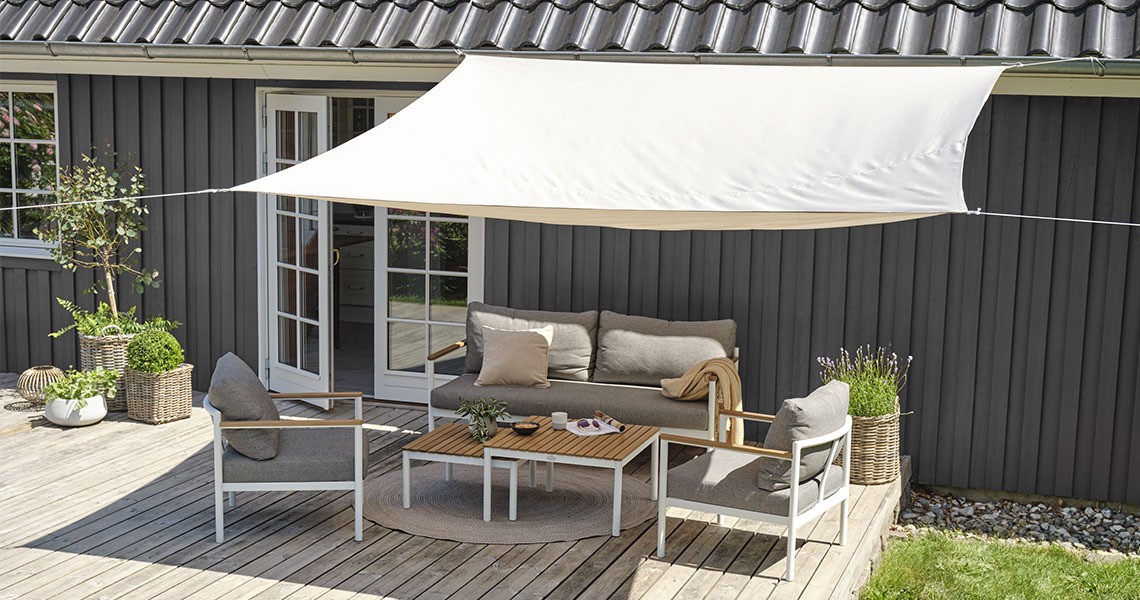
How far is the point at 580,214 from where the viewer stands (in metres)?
4.59

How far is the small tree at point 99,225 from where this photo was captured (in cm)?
729

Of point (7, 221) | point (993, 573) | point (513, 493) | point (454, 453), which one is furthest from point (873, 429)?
point (7, 221)

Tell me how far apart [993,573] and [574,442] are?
76.9 inches

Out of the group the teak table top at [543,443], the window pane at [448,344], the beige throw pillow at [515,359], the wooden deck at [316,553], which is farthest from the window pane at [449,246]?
the wooden deck at [316,553]

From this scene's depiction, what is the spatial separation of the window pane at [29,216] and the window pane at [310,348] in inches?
85.2

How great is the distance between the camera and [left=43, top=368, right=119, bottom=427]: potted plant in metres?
6.91

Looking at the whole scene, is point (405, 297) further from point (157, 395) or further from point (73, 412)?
Answer: point (73, 412)

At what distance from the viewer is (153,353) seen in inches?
276

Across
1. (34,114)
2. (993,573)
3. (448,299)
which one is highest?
(34,114)

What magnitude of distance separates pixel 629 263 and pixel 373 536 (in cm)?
246

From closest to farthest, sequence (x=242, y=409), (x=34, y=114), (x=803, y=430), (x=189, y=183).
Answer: (x=803, y=430)
(x=242, y=409)
(x=189, y=183)
(x=34, y=114)

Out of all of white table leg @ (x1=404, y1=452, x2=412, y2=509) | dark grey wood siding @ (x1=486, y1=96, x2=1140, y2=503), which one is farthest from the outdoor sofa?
white table leg @ (x1=404, y1=452, x2=412, y2=509)

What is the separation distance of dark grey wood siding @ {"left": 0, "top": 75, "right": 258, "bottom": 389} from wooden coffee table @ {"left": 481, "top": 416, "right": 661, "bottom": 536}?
2.84 metres

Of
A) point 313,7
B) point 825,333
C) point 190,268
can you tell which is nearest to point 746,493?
point 825,333
